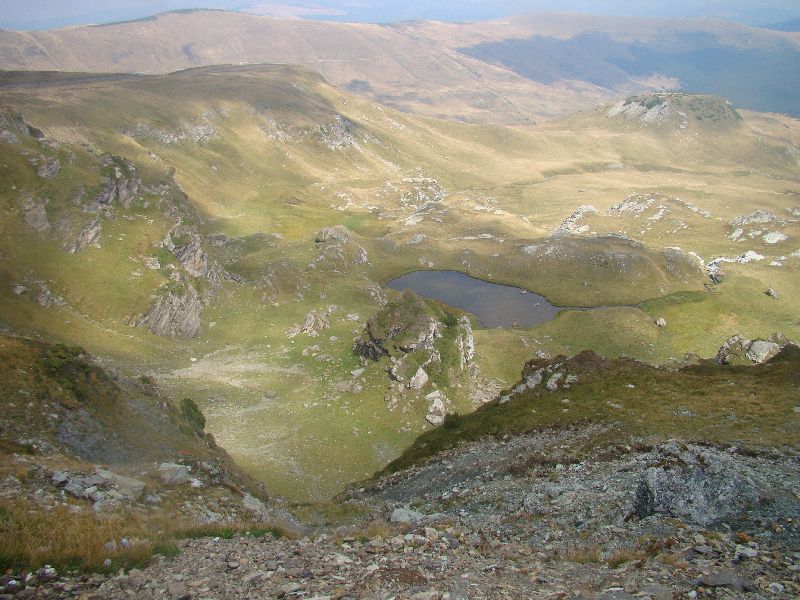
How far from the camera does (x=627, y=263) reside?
13550cm

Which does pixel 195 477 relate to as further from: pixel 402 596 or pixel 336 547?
pixel 402 596

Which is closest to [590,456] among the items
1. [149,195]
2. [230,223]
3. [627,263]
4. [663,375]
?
[663,375]

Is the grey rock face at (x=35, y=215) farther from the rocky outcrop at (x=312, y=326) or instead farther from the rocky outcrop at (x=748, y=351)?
the rocky outcrop at (x=748, y=351)

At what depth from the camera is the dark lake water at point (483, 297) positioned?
119 m

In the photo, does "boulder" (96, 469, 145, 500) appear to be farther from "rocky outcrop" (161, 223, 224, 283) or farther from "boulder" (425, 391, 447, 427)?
"rocky outcrop" (161, 223, 224, 283)

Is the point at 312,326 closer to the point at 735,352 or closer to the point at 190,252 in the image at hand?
the point at 190,252

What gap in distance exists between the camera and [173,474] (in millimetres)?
28375

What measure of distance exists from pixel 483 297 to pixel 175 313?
7874 centimetres

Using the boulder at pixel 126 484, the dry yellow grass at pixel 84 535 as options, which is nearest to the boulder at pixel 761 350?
the dry yellow grass at pixel 84 535

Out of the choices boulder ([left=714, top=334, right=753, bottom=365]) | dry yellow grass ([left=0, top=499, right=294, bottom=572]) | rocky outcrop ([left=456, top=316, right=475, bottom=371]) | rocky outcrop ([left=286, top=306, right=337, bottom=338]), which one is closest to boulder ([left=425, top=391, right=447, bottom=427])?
rocky outcrop ([left=456, top=316, right=475, bottom=371])

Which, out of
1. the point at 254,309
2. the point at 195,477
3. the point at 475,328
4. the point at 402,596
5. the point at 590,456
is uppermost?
the point at 402,596

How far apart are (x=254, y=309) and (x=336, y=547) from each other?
Result: 80108mm

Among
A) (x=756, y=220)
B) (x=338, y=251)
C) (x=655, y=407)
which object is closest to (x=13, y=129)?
(x=338, y=251)

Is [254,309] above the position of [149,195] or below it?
below
